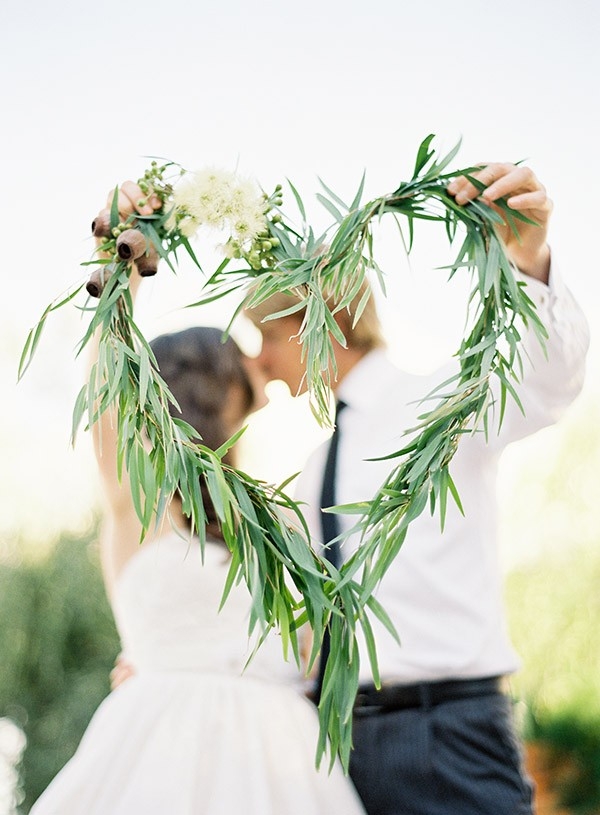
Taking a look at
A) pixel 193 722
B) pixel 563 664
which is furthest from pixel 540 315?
pixel 563 664

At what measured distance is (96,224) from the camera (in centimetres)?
75

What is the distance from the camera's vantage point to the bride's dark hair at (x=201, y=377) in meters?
1.10

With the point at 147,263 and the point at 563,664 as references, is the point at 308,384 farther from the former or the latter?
the point at 563,664

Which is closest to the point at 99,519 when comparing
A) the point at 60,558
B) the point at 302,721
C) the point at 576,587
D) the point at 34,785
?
the point at 60,558

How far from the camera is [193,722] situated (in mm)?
920

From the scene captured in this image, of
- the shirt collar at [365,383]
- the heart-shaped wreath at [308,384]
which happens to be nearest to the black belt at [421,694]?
the heart-shaped wreath at [308,384]

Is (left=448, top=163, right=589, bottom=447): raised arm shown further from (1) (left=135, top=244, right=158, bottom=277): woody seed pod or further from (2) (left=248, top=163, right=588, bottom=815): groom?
(1) (left=135, top=244, right=158, bottom=277): woody seed pod

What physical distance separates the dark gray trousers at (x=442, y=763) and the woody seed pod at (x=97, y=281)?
1.49ft

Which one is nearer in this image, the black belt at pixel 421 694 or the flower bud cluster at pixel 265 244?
the flower bud cluster at pixel 265 244

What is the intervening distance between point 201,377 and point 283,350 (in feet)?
0.34

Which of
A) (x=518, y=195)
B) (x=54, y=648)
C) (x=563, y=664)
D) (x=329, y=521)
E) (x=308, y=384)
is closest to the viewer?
(x=308, y=384)

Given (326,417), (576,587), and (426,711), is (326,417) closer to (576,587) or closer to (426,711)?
(426,711)

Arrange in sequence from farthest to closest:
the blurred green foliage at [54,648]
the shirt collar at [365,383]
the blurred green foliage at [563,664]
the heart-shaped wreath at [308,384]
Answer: the blurred green foliage at [54,648], the blurred green foliage at [563,664], the shirt collar at [365,383], the heart-shaped wreath at [308,384]

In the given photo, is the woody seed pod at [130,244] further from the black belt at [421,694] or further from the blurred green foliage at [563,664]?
the blurred green foliage at [563,664]
